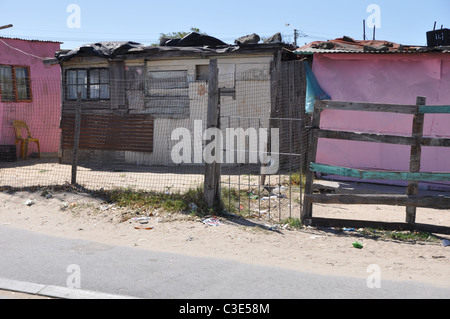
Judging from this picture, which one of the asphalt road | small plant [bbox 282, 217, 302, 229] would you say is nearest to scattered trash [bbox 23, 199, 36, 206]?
the asphalt road

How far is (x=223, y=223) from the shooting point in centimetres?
706

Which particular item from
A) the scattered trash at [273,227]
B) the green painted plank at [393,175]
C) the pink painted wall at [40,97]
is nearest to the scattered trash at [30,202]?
the scattered trash at [273,227]

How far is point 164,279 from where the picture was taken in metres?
Answer: 4.77

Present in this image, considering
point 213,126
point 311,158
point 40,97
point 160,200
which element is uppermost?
point 40,97

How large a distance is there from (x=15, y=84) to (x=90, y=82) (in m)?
3.93

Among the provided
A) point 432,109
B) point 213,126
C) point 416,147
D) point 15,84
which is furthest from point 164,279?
point 15,84

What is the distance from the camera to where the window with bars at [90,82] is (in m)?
14.5

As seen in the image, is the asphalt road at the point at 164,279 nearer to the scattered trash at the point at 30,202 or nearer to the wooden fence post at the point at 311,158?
the wooden fence post at the point at 311,158

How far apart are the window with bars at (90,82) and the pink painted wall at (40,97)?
216cm

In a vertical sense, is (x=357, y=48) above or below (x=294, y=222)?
above

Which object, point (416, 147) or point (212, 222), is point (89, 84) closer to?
point (212, 222)

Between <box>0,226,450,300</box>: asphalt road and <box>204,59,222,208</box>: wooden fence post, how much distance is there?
77.8 inches

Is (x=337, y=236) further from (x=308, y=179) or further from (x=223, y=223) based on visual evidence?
(x=223, y=223)
